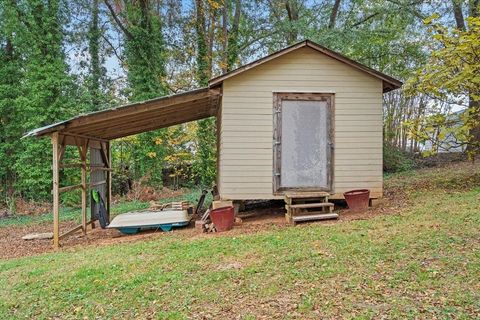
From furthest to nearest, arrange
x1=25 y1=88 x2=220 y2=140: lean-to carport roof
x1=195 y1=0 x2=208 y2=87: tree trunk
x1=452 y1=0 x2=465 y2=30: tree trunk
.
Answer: x1=195 y1=0 x2=208 y2=87: tree trunk, x1=452 y1=0 x2=465 y2=30: tree trunk, x1=25 y1=88 x2=220 y2=140: lean-to carport roof

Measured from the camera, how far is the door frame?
753cm

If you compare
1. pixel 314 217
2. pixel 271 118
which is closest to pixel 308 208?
pixel 314 217

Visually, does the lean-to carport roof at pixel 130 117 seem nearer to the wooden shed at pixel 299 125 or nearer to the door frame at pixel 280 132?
the wooden shed at pixel 299 125

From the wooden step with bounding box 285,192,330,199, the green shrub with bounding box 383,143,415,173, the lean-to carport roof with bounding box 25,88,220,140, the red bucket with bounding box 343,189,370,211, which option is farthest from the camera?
the green shrub with bounding box 383,143,415,173

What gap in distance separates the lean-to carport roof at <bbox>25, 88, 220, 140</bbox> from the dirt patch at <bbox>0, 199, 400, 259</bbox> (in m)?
2.22

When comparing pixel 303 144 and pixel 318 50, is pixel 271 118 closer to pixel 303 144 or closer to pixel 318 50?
pixel 303 144

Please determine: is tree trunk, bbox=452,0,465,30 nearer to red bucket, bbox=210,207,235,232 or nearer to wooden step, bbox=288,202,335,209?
wooden step, bbox=288,202,335,209

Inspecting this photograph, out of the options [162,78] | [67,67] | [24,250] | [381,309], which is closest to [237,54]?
[162,78]

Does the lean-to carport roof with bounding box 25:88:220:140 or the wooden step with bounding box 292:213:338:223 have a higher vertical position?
the lean-to carport roof with bounding box 25:88:220:140

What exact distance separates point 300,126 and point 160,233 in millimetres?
3644

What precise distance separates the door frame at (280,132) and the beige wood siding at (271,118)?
81mm

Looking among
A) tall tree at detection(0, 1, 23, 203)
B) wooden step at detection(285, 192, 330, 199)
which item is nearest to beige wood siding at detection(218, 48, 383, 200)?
wooden step at detection(285, 192, 330, 199)

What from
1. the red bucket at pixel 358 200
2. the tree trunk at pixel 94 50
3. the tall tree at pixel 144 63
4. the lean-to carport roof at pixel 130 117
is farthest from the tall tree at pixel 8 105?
the red bucket at pixel 358 200

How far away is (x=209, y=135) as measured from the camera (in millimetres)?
15641
